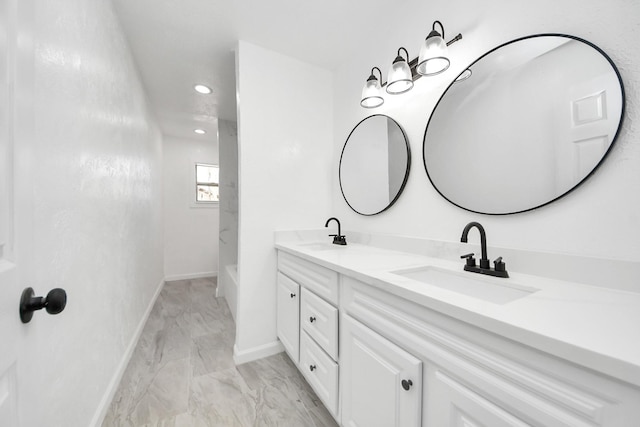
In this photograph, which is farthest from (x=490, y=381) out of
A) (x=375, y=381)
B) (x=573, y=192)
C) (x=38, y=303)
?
(x=38, y=303)

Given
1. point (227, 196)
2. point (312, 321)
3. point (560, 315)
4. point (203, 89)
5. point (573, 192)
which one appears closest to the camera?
point (560, 315)

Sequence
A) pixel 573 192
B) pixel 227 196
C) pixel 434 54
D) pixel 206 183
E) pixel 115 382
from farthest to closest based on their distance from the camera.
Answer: pixel 206 183
pixel 227 196
pixel 115 382
pixel 434 54
pixel 573 192

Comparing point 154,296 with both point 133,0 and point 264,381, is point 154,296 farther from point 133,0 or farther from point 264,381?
point 133,0

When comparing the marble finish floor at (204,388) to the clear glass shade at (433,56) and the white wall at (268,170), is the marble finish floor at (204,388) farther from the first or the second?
the clear glass shade at (433,56)

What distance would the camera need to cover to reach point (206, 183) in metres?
4.50

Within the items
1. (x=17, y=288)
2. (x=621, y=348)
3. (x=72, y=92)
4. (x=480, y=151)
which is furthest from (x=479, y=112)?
(x=72, y=92)

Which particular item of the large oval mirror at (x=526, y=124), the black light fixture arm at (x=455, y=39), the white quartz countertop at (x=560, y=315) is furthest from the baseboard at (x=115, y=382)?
the black light fixture arm at (x=455, y=39)

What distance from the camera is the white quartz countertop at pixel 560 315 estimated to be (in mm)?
432

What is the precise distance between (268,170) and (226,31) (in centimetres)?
102

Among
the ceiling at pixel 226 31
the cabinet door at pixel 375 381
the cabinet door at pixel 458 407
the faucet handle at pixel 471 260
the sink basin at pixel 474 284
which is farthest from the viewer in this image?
the ceiling at pixel 226 31

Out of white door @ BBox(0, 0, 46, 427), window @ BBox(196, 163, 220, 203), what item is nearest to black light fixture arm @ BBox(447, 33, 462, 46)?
white door @ BBox(0, 0, 46, 427)

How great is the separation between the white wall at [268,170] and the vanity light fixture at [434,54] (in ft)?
3.56

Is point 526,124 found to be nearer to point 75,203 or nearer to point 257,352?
point 75,203

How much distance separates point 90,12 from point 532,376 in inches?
87.0
